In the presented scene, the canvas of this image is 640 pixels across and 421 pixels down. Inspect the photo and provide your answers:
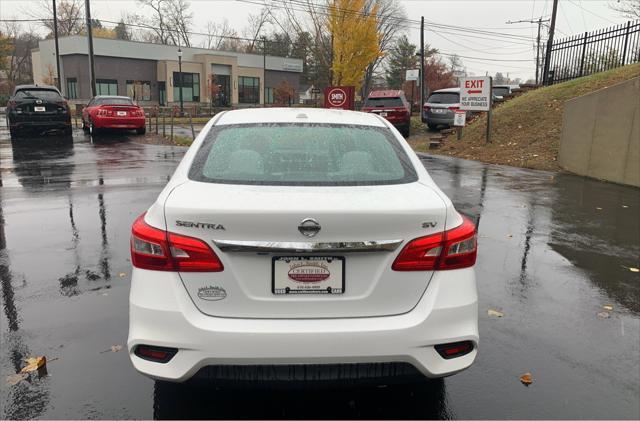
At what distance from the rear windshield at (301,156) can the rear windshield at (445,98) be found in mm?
19016

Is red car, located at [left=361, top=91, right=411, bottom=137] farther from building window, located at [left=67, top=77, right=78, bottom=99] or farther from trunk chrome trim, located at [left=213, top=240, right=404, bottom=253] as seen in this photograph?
building window, located at [left=67, top=77, right=78, bottom=99]

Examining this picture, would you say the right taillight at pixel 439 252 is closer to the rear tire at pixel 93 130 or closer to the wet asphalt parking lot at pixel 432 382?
the wet asphalt parking lot at pixel 432 382

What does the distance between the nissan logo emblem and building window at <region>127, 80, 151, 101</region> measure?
5103cm

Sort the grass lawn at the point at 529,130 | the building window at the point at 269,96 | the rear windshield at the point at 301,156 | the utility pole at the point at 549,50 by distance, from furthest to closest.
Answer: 1. the building window at the point at 269,96
2. the utility pole at the point at 549,50
3. the grass lawn at the point at 529,130
4. the rear windshield at the point at 301,156

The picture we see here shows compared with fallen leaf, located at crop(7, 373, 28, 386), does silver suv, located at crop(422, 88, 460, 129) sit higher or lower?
higher

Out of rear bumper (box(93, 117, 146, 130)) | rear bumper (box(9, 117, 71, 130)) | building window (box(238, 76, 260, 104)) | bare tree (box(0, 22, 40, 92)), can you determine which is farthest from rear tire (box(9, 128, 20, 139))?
bare tree (box(0, 22, 40, 92))

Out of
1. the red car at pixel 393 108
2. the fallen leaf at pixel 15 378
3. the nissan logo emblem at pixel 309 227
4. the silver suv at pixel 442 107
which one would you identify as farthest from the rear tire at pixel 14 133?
the nissan logo emblem at pixel 309 227

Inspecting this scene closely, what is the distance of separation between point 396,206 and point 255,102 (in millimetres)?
61139

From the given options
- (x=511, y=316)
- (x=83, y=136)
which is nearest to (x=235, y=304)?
(x=511, y=316)

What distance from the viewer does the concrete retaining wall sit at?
34.3 ft

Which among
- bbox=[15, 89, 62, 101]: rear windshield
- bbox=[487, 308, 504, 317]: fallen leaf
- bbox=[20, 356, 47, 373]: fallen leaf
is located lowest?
bbox=[20, 356, 47, 373]: fallen leaf

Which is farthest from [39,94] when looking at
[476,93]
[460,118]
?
[476,93]

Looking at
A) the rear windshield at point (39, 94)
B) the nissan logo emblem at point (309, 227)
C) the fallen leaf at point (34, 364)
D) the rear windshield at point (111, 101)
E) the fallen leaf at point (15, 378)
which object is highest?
the rear windshield at point (39, 94)

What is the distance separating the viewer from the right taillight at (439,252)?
2.55 m
